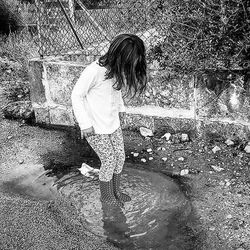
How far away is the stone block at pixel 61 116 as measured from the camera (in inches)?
214

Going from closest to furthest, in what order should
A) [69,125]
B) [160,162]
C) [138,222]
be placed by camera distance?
1. [138,222]
2. [160,162]
3. [69,125]

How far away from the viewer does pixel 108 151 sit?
136 inches

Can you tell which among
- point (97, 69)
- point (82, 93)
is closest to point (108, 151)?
point (82, 93)

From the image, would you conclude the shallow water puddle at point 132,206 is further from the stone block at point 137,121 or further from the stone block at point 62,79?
the stone block at point 62,79

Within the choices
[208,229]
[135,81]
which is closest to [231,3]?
[135,81]

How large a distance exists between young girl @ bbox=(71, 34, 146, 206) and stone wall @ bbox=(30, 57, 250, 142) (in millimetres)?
1422

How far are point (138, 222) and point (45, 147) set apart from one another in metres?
1.95

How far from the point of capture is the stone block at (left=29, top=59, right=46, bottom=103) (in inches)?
210

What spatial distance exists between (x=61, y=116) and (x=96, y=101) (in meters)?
2.25

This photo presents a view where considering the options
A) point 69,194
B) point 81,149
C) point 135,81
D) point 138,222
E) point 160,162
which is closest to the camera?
point 135,81

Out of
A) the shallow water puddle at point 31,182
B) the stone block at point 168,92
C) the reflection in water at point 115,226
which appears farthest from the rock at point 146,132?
the reflection in water at point 115,226

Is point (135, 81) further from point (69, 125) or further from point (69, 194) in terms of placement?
point (69, 125)

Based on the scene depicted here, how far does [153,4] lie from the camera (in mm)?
4914

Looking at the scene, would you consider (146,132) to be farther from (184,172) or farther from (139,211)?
(139,211)
